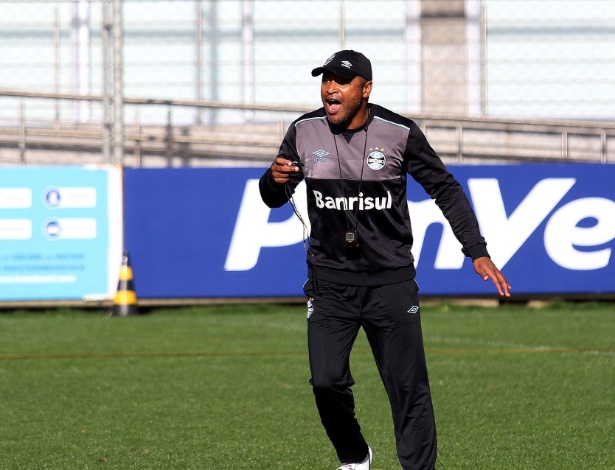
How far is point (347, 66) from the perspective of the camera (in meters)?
5.47

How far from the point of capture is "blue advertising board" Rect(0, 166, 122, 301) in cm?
1441

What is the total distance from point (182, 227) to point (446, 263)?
3.11 meters

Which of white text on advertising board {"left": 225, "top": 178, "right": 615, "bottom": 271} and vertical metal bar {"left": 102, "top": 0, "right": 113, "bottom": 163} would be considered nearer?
white text on advertising board {"left": 225, "top": 178, "right": 615, "bottom": 271}

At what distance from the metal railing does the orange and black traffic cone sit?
2.94 meters

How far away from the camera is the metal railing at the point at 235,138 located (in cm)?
1722

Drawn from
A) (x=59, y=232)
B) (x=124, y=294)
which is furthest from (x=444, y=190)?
(x=59, y=232)

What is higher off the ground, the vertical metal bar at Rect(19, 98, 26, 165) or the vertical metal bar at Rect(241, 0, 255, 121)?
the vertical metal bar at Rect(241, 0, 255, 121)

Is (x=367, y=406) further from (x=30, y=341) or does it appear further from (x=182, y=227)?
(x=182, y=227)

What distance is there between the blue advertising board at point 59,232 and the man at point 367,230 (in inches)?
359

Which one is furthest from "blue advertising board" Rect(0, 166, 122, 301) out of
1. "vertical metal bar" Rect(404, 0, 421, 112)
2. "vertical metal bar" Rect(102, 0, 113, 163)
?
"vertical metal bar" Rect(404, 0, 421, 112)

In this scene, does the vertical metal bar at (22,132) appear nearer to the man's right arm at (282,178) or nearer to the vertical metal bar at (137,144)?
the vertical metal bar at (137,144)

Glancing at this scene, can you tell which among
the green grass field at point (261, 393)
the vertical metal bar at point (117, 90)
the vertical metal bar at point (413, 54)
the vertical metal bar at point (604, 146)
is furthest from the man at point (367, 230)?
the vertical metal bar at point (604, 146)

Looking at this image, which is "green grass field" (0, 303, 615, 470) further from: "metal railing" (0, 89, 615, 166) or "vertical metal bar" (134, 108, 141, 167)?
"metal railing" (0, 89, 615, 166)

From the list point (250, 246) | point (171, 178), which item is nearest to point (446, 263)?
point (250, 246)
